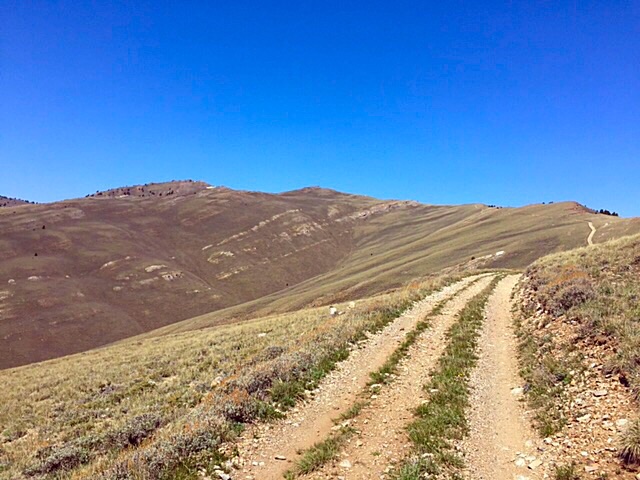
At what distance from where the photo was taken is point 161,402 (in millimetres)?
19891

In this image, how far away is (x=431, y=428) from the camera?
32.8 feet

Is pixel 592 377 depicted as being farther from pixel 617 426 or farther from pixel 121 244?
pixel 121 244

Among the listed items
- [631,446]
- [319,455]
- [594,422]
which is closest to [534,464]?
[631,446]

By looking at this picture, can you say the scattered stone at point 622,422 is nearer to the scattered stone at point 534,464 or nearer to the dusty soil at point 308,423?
the scattered stone at point 534,464

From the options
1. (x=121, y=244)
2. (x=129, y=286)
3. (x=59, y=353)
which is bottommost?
(x=59, y=353)

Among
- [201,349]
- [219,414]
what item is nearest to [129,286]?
[201,349]

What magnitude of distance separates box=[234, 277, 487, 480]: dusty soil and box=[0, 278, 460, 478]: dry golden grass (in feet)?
1.94

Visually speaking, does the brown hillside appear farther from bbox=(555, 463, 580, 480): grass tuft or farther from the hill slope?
bbox=(555, 463, 580, 480): grass tuft

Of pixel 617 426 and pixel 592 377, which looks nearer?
pixel 617 426

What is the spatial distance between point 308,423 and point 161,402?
12.2 meters

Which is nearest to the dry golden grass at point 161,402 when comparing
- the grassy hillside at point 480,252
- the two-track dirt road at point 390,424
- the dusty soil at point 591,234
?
the two-track dirt road at point 390,424

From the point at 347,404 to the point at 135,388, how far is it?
17281 mm

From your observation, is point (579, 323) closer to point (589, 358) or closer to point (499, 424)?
point (589, 358)

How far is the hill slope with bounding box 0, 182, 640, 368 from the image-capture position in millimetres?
81875
